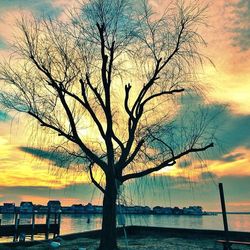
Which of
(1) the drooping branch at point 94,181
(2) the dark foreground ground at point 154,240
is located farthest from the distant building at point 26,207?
(1) the drooping branch at point 94,181

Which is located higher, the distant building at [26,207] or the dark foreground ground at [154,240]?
the distant building at [26,207]

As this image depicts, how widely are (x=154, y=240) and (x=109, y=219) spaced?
5381 millimetres

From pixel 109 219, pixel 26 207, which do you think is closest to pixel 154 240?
pixel 109 219

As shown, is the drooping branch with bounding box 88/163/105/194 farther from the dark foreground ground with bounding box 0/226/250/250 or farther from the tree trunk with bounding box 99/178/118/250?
the dark foreground ground with bounding box 0/226/250/250

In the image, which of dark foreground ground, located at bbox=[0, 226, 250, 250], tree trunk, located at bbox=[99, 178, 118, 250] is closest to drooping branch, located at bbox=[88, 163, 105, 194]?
tree trunk, located at bbox=[99, 178, 118, 250]

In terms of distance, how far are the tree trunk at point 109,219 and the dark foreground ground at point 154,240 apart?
114cm

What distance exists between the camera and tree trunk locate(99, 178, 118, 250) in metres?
14.0

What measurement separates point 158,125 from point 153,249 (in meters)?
5.55

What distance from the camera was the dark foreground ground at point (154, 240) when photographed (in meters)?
15.4

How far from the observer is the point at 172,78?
1540 centimetres

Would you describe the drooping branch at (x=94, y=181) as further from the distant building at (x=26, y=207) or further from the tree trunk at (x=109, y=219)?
the distant building at (x=26, y=207)

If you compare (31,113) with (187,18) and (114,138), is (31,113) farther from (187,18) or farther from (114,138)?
(187,18)

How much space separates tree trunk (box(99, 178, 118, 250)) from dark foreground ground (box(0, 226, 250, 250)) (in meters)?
1.14

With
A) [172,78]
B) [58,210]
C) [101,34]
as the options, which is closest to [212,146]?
[172,78]
